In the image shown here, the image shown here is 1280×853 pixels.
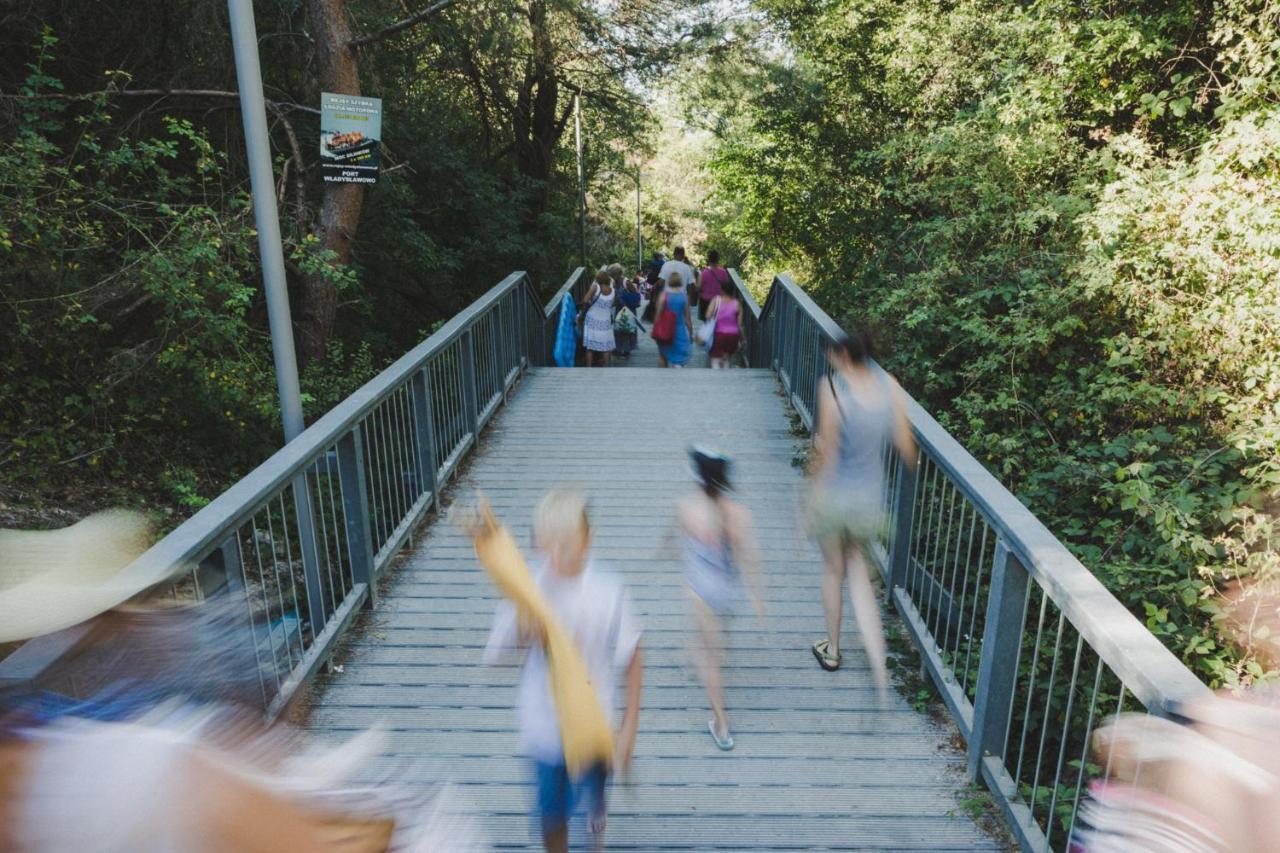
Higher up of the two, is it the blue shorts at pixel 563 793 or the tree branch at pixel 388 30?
the tree branch at pixel 388 30

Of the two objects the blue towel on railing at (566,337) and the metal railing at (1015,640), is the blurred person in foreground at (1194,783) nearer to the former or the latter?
the metal railing at (1015,640)

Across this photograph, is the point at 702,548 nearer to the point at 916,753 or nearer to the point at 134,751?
the point at 916,753

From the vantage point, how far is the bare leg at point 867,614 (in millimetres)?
3742

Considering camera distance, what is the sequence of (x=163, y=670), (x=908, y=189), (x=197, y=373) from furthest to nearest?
(x=908, y=189) < (x=197, y=373) < (x=163, y=670)

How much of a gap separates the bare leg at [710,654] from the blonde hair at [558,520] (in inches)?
39.8

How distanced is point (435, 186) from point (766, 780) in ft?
45.0

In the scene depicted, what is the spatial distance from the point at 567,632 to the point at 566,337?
9.45 m

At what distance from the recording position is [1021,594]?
2920 millimetres

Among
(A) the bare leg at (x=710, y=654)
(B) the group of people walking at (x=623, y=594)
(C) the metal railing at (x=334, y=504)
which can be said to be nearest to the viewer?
(B) the group of people walking at (x=623, y=594)

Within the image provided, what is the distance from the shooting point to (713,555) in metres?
3.26

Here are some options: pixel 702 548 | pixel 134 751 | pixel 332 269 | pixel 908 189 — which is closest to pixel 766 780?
pixel 702 548

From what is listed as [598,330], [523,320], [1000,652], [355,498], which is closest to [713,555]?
[1000,652]

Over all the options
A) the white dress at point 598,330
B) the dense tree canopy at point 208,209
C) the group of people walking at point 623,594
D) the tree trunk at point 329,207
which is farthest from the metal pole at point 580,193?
the group of people walking at point 623,594

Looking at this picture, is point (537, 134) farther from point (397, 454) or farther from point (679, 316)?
point (397, 454)
